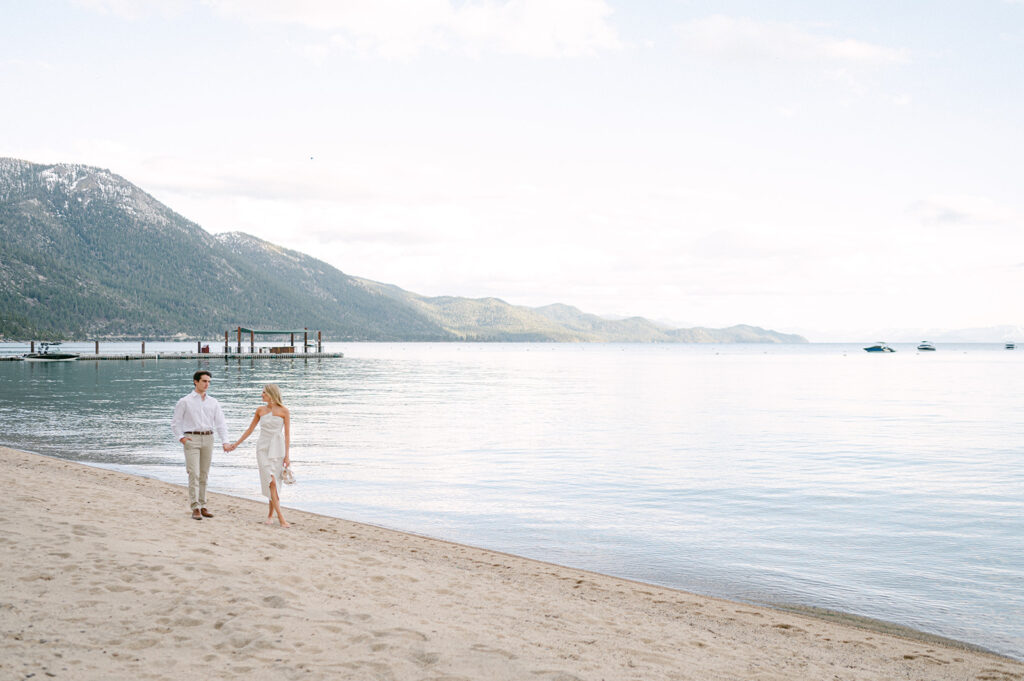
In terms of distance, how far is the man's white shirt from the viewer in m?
11.8

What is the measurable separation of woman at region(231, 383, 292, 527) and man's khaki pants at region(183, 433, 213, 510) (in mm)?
469

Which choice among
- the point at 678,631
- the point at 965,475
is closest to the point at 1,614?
the point at 678,631

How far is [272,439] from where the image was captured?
1190 cm

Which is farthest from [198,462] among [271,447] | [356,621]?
[356,621]

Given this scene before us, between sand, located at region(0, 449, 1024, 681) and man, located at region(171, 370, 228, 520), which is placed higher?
man, located at region(171, 370, 228, 520)

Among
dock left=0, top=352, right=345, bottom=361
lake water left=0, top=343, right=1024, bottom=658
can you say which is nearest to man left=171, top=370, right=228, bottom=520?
lake water left=0, top=343, right=1024, bottom=658

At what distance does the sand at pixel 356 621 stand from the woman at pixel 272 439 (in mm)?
956

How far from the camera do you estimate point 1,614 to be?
676 centimetres

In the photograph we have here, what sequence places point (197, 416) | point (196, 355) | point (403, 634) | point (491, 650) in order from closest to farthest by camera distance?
point (491, 650) < point (403, 634) < point (197, 416) < point (196, 355)

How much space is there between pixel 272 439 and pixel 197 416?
1.28m

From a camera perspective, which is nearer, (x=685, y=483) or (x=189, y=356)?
(x=685, y=483)

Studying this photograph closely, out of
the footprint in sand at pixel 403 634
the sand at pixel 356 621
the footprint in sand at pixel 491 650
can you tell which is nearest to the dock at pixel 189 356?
the sand at pixel 356 621

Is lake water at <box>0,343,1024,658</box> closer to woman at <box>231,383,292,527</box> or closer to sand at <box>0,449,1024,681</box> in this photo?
sand at <box>0,449,1024,681</box>

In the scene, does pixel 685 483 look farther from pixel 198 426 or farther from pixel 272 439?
pixel 198 426
